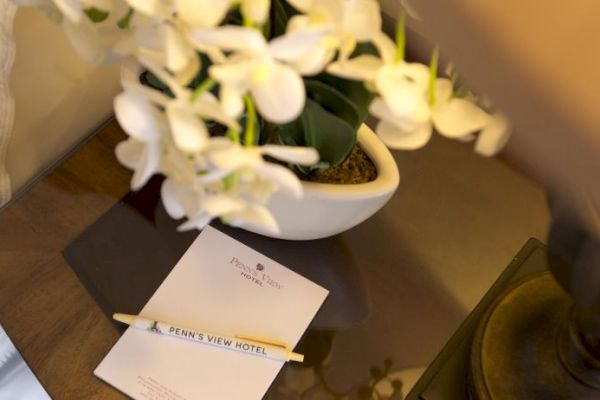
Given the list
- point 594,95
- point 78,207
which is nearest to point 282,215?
point 78,207

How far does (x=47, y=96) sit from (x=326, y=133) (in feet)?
1.18

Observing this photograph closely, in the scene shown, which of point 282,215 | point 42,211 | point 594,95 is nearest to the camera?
point 594,95

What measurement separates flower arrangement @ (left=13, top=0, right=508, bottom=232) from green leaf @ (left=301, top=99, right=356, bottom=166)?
0.11 metres

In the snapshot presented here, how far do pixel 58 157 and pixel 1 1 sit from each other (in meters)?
0.24

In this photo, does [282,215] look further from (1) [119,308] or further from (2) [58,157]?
(2) [58,157]

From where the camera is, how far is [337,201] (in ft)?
1.65

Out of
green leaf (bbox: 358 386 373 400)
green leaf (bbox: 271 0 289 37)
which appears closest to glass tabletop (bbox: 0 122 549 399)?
green leaf (bbox: 358 386 373 400)

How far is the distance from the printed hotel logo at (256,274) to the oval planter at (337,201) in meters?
0.06

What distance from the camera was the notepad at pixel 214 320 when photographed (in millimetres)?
567

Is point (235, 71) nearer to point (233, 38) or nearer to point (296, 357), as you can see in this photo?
point (233, 38)

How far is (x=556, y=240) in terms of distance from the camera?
0.32m

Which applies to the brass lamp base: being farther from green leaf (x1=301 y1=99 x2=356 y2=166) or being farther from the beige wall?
the beige wall

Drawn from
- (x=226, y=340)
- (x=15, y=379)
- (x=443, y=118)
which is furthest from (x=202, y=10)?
(x=15, y=379)

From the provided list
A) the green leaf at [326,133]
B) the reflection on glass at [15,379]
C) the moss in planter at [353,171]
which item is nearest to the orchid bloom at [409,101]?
the green leaf at [326,133]
